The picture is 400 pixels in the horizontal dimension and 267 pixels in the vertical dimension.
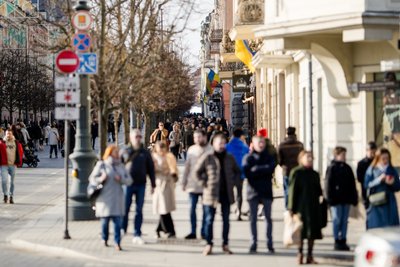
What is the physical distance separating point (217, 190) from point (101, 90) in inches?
265

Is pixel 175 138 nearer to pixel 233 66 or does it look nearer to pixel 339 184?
pixel 233 66

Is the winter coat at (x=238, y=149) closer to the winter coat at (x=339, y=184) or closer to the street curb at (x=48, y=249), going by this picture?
the street curb at (x=48, y=249)

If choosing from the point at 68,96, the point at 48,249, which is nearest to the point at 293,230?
the point at 48,249

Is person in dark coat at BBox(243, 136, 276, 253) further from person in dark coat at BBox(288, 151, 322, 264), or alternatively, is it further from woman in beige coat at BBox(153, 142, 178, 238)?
woman in beige coat at BBox(153, 142, 178, 238)

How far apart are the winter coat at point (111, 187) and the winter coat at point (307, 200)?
110 inches

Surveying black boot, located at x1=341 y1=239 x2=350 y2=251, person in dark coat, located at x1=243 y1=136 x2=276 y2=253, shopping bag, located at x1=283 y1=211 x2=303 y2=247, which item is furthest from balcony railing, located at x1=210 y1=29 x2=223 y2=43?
shopping bag, located at x1=283 y1=211 x2=303 y2=247

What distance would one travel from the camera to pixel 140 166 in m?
16.6

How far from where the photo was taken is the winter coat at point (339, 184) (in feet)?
50.0

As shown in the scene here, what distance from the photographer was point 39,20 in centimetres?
2241

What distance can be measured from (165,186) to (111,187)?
5.22 feet

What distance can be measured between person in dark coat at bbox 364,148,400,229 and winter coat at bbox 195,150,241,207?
1.98 meters

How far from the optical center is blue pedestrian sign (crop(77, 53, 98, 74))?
19.0m

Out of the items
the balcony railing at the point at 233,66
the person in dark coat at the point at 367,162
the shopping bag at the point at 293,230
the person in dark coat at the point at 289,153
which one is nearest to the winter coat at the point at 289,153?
the person in dark coat at the point at 289,153

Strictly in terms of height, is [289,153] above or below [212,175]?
above
